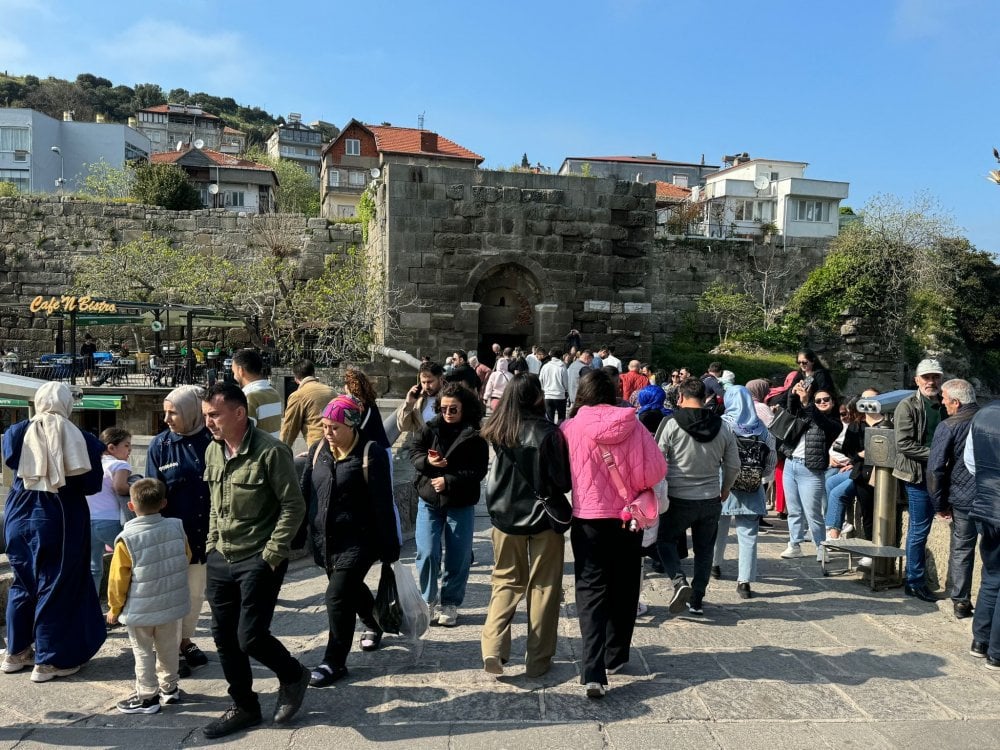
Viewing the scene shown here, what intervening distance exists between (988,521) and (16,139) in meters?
58.1

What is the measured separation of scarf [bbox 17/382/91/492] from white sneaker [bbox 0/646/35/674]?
978mm

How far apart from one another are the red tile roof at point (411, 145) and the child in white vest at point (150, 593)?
43.6 meters

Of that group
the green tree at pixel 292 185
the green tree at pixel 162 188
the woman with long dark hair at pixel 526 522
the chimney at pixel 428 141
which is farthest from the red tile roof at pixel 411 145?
the woman with long dark hair at pixel 526 522

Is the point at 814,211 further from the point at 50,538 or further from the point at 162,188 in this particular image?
the point at 50,538

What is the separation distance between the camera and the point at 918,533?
5.70m

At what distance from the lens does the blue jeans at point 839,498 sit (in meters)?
6.82

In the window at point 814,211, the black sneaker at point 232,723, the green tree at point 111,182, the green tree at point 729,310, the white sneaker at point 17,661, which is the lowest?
the white sneaker at point 17,661

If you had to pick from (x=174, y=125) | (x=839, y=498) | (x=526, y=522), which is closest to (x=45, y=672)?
(x=526, y=522)

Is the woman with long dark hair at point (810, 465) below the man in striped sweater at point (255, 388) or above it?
below

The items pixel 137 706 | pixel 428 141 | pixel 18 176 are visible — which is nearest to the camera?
pixel 137 706

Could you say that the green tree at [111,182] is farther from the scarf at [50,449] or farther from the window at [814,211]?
the window at [814,211]

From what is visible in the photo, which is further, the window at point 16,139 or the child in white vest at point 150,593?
the window at point 16,139

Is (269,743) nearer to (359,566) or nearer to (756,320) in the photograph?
(359,566)

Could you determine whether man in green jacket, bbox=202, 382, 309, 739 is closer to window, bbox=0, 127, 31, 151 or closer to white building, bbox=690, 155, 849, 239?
white building, bbox=690, 155, 849, 239
